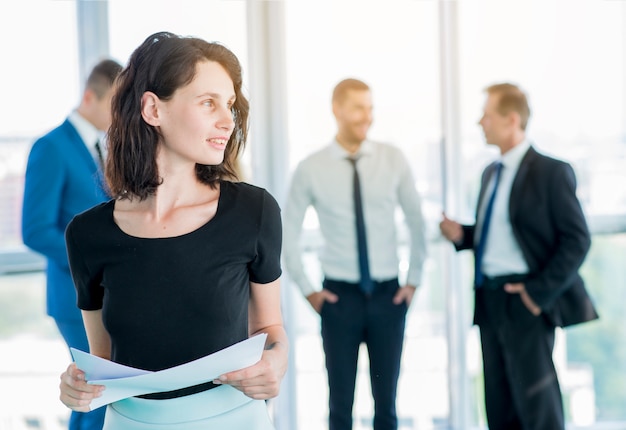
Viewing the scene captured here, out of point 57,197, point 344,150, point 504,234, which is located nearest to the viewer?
point 57,197

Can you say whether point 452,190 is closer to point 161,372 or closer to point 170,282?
point 170,282

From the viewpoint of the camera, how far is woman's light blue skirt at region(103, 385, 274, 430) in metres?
1.27

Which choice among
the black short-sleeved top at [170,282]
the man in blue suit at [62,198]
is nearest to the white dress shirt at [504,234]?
the man in blue suit at [62,198]

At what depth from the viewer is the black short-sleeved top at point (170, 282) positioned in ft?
4.26

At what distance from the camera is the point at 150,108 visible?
1.36 meters

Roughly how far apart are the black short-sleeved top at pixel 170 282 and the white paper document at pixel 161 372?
0.27 feet

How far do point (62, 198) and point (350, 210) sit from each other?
1200mm

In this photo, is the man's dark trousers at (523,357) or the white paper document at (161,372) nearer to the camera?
the white paper document at (161,372)

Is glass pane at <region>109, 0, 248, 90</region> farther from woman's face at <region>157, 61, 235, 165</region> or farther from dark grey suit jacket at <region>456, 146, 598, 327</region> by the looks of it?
woman's face at <region>157, 61, 235, 165</region>

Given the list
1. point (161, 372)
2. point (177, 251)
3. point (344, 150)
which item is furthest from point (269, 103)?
point (161, 372)

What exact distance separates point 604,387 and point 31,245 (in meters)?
2.91

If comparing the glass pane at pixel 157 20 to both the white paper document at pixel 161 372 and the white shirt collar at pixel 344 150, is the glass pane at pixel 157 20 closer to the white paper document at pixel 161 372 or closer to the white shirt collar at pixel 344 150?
the white shirt collar at pixel 344 150

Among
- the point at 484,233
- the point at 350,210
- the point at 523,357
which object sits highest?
the point at 350,210

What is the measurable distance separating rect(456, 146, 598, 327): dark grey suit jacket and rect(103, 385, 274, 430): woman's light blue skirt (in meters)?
2.07
